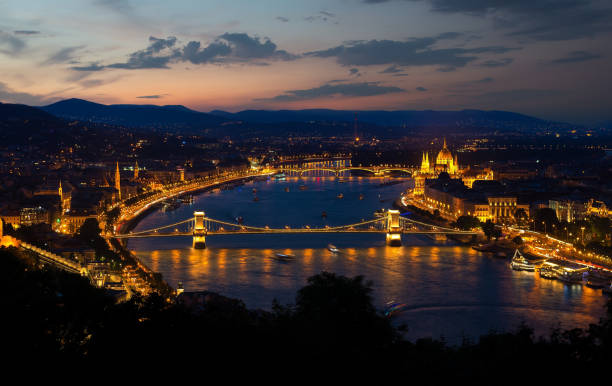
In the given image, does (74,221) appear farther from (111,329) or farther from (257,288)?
(111,329)

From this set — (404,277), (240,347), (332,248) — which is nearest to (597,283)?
(404,277)

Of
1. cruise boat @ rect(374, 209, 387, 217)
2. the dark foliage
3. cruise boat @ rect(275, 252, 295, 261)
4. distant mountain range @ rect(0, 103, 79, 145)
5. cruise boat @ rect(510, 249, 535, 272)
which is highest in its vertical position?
distant mountain range @ rect(0, 103, 79, 145)

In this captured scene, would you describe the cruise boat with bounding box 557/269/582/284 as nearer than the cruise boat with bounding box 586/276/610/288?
No

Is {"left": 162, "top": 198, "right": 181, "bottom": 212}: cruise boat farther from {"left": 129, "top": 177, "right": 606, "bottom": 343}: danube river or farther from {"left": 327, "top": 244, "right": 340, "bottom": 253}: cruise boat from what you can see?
{"left": 327, "top": 244, "right": 340, "bottom": 253}: cruise boat

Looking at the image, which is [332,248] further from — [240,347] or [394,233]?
[240,347]

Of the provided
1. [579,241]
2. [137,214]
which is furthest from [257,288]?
[137,214]

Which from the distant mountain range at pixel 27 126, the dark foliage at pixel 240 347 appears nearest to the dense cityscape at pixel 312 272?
the dark foliage at pixel 240 347

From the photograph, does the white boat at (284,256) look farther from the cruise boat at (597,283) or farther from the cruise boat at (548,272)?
the cruise boat at (597,283)

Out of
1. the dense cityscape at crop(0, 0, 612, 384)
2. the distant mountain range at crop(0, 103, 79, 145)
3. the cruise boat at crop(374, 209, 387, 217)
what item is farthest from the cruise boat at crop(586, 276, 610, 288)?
the distant mountain range at crop(0, 103, 79, 145)
